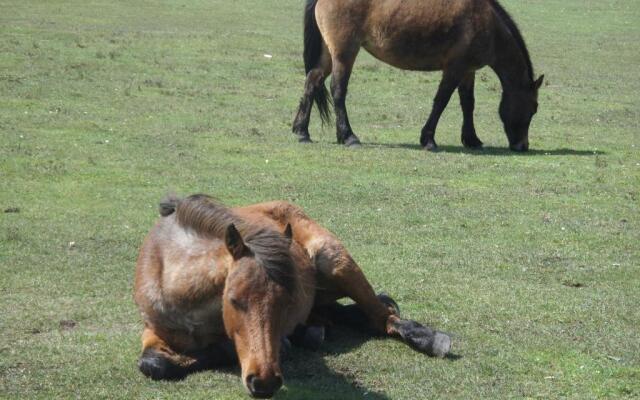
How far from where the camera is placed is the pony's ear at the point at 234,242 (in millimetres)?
5969

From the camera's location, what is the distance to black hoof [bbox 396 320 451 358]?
7.24 metres

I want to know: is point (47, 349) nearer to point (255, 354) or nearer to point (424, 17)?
point (255, 354)

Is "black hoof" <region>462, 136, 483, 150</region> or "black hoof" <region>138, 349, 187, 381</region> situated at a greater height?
"black hoof" <region>138, 349, 187, 381</region>

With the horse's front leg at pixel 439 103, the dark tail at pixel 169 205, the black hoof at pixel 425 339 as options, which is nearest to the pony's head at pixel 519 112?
the horse's front leg at pixel 439 103

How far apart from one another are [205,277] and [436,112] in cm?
1112

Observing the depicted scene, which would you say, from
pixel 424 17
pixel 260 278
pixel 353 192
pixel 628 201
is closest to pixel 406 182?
pixel 353 192

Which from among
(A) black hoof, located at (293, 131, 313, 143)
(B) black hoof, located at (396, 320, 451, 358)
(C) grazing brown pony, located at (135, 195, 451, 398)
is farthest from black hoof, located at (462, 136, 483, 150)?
(B) black hoof, located at (396, 320, 451, 358)

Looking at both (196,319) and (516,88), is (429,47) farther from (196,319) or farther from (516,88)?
(196,319)

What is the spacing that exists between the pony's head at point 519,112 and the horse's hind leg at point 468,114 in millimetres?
491

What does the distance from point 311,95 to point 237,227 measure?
11.1 metres

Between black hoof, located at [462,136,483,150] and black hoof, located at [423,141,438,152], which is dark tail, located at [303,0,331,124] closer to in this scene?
black hoof, located at [423,141,438,152]

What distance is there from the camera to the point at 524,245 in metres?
10.9

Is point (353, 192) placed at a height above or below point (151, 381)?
below

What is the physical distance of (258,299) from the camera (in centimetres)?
Answer: 579
